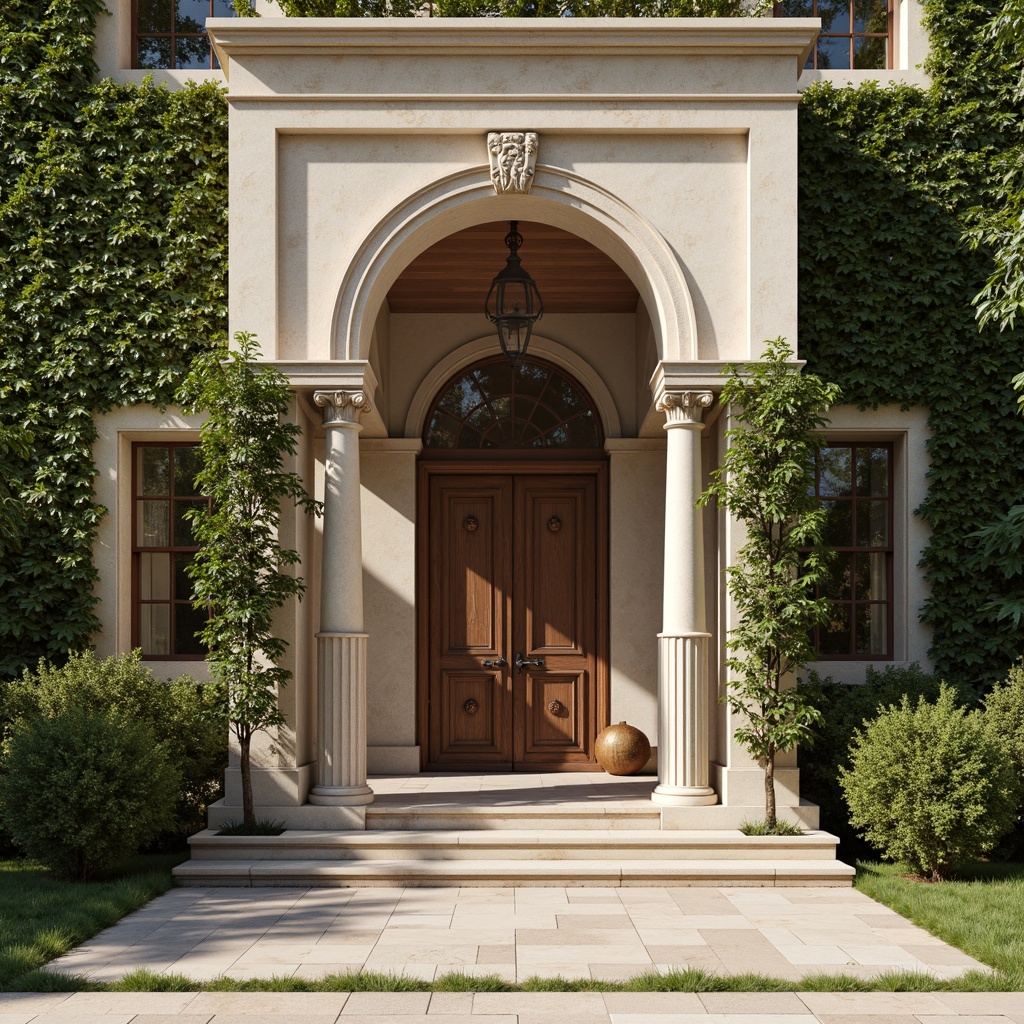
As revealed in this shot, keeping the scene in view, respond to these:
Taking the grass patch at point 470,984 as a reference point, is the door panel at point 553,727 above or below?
above

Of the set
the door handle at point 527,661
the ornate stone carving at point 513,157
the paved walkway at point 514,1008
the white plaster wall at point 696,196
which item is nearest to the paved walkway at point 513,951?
the paved walkway at point 514,1008

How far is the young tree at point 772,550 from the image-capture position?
930 centimetres

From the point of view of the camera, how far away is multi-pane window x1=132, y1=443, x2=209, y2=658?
38.7 feet

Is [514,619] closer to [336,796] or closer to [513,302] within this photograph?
[336,796]

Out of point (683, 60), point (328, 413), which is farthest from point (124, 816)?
point (683, 60)

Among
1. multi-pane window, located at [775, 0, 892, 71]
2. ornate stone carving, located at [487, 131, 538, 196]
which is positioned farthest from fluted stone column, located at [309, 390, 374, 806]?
multi-pane window, located at [775, 0, 892, 71]

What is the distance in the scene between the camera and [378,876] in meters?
8.84

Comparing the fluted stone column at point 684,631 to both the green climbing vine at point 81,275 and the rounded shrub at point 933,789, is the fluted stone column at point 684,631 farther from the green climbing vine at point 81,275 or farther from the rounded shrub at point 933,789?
the green climbing vine at point 81,275

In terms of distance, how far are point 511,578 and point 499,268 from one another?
10.9 ft

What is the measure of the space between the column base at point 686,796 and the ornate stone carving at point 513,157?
5173 millimetres

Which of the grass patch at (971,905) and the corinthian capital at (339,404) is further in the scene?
the corinthian capital at (339,404)

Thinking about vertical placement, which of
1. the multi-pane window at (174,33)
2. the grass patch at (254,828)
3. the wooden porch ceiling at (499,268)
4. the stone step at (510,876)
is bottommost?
the stone step at (510,876)

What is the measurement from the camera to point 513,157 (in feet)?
32.5

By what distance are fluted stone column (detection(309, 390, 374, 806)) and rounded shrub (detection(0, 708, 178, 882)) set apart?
140 cm
